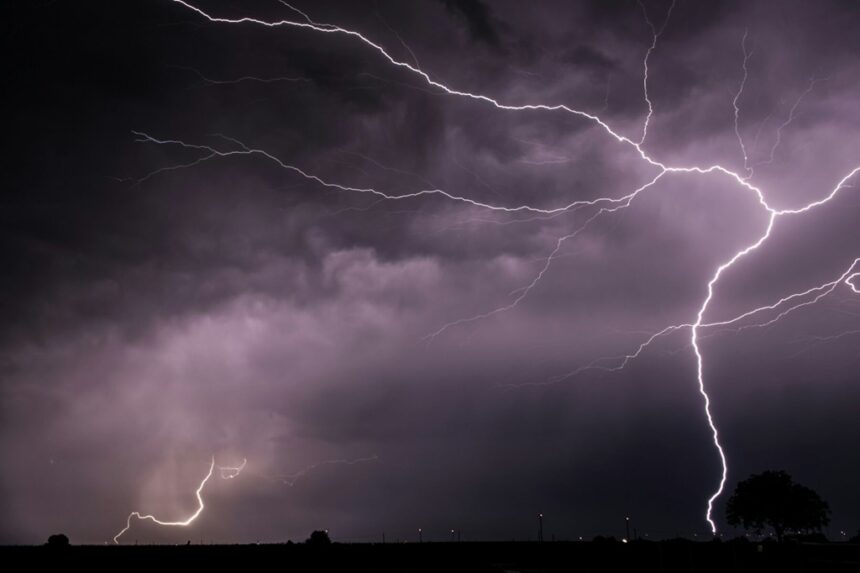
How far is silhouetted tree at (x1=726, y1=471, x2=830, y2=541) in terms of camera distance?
53.8m

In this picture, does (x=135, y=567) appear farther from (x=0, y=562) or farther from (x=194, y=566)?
(x=0, y=562)

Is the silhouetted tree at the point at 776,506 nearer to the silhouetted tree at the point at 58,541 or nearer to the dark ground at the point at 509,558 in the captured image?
the dark ground at the point at 509,558

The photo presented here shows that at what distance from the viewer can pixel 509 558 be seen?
105 feet

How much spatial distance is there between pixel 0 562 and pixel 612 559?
21391 mm

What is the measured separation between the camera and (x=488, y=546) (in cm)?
4219

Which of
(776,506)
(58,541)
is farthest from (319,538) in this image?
(776,506)

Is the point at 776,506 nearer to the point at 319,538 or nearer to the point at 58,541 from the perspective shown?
the point at 319,538

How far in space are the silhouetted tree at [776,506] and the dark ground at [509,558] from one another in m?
25.4

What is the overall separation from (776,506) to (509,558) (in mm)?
33383

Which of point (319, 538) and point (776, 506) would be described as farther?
point (776, 506)

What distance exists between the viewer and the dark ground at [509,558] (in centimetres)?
1406

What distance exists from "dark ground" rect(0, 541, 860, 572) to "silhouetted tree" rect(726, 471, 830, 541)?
1001 inches

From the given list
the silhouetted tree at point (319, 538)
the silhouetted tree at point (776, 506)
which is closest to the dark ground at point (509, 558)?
the silhouetted tree at point (319, 538)

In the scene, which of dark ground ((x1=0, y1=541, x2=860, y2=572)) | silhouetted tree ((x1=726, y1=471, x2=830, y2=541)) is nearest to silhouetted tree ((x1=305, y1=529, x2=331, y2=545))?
dark ground ((x1=0, y1=541, x2=860, y2=572))
